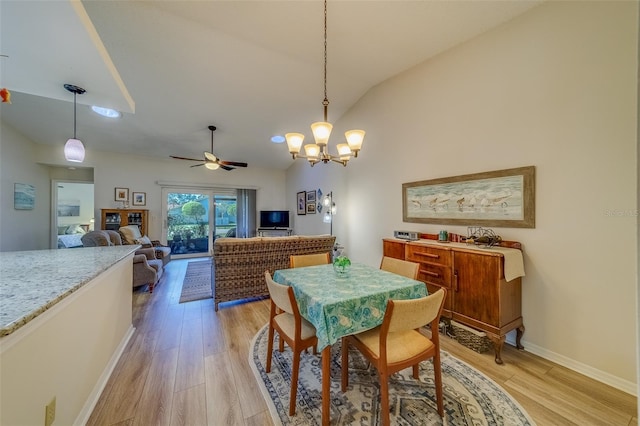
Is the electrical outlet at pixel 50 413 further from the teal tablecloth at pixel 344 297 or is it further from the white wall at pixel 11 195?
the white wall at pixel 11 195

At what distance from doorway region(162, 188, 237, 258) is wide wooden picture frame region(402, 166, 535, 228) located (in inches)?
214

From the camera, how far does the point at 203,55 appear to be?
293 cm

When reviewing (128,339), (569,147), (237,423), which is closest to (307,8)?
(569,147)

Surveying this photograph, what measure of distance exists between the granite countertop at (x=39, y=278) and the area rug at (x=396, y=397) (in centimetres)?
136

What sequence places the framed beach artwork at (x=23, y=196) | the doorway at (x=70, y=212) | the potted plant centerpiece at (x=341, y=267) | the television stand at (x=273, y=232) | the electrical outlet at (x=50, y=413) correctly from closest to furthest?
1. the electrical outlet at (x=50, y=413)
2. the potted plant centerpiece at (x=341, y=267)
3. the framed beach artwork at (x=23, y=196)
4. the doorway at (x=70, y=212)
5. the television stand at (x=273, y=232)

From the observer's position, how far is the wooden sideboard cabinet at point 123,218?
5.09 m

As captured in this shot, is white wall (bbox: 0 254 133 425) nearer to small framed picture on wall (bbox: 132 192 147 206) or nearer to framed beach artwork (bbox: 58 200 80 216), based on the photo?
small framed picture on wall (bbox: 132 192 147 206)

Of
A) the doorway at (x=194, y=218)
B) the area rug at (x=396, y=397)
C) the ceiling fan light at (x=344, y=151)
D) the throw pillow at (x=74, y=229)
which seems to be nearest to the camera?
the area rug at (x=396, y=397)

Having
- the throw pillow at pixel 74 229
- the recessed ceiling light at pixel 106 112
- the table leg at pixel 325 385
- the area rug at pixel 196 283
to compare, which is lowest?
the area rug at pixel 196 283

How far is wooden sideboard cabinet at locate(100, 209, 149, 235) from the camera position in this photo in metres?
5.09

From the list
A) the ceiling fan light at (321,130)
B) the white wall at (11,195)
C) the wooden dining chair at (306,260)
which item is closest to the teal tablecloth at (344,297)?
the wooden dining chair at (306,260)

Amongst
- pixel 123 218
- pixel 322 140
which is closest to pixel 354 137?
pixel 322 140

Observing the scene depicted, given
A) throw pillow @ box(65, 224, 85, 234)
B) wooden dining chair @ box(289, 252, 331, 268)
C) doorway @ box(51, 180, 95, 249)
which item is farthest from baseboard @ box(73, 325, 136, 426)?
throw pillow @ box(65, 224, 85, 234)

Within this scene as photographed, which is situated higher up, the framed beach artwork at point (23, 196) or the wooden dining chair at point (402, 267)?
the framed beach artwork at point (23, 196)
